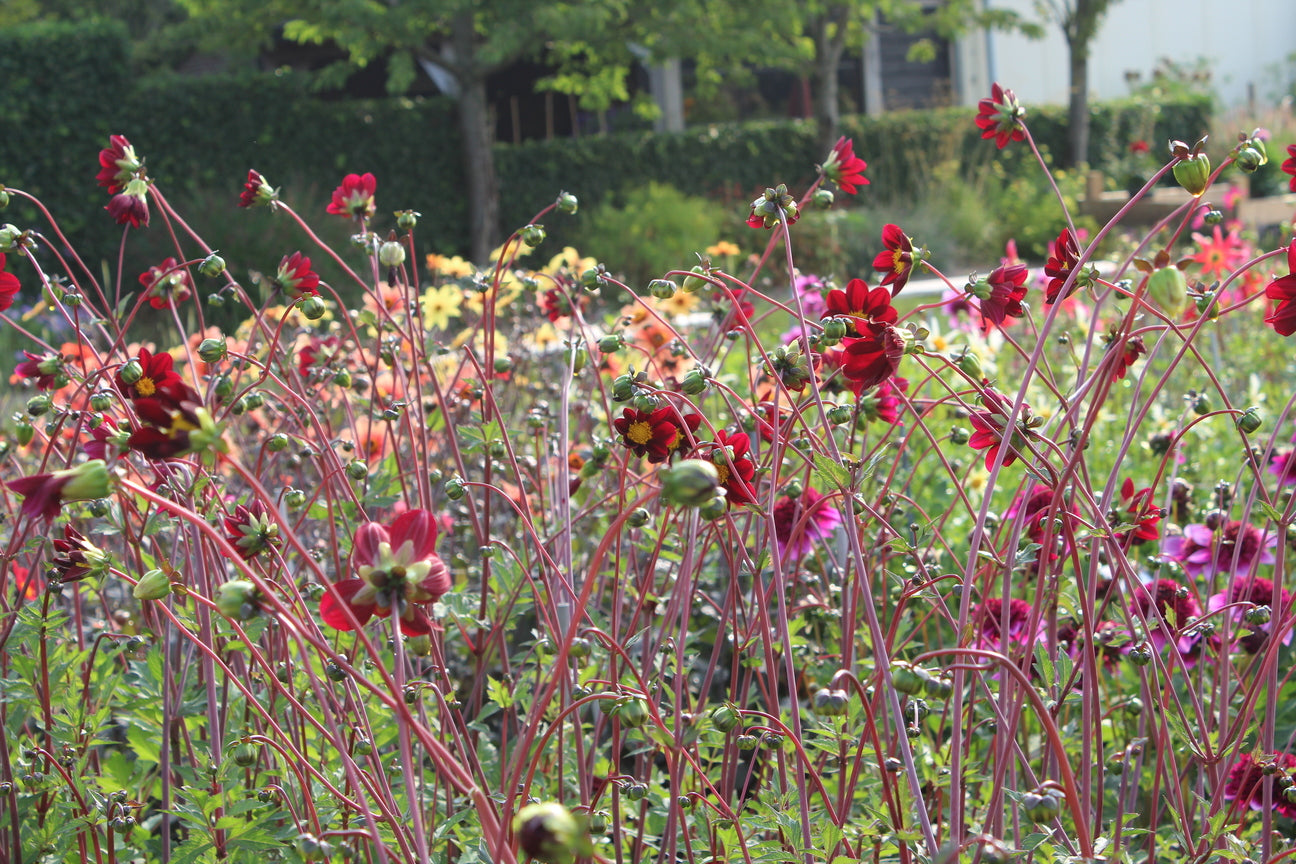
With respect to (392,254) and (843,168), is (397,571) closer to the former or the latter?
(392,254)

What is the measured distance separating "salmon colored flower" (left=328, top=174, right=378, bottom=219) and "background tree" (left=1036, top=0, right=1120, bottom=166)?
453 inches

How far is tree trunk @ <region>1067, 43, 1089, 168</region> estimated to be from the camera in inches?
455

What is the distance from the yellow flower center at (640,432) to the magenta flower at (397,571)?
1.06 feet

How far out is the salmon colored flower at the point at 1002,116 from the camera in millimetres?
1303

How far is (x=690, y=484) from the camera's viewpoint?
0.58 metres

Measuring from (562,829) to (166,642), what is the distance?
804 millimetres

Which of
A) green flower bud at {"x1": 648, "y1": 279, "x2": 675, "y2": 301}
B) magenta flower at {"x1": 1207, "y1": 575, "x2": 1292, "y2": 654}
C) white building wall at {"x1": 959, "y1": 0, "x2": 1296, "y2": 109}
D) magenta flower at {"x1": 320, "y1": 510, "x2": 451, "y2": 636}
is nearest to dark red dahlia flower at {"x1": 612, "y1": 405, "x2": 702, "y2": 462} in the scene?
green flower bud at {"x1": 648, "y1": 279, "x2": 675, "y2": 301}

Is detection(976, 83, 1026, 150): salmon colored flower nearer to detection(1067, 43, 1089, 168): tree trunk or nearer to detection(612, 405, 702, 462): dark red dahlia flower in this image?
detection(612, 405, 702, 462): dark red dahlia flower

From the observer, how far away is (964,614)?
856mm

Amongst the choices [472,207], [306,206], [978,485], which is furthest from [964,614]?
[472,207]

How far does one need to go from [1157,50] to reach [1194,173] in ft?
55.5

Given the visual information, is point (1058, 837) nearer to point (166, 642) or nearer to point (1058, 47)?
point (166, 642)

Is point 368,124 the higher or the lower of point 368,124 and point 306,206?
the higher

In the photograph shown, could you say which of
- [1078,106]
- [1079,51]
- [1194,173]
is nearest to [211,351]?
[1194,173]
